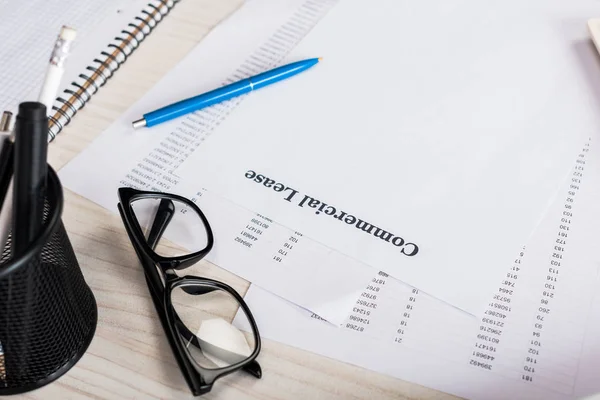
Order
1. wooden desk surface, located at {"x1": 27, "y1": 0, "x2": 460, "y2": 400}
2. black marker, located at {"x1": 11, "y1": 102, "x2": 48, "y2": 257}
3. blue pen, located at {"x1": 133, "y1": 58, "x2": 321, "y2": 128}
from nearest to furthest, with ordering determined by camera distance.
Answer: black marker, located at {"x1": 11, "y1": 102, "x2": 48, "y2": 257} < wooden desk surface, located at {"x1": 27, "y1": 0, "x2": 460, "y2": 400} < blue pen, located at {"x1": 133, "y1": 58, "x2": 321, "y2": 128}

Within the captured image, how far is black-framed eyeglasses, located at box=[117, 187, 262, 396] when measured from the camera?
53 cm

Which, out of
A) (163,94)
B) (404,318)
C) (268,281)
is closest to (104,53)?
(163,94)

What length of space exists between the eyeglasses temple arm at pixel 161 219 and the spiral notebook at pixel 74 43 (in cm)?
17

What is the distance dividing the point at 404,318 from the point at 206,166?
252 mm

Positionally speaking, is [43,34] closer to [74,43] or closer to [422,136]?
[74,43]

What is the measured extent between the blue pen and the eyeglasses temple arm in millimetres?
123

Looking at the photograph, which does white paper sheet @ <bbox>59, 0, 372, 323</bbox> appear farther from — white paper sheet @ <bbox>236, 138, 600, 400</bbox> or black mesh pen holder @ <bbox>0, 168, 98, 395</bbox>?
black mesh pen holder @ <bbox>0, 168, 98, 395</bbox>

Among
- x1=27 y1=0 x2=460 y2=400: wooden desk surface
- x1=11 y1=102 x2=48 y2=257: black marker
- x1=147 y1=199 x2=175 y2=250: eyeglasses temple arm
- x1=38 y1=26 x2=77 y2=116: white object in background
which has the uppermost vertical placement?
x1=38 y1=26 x2=77 y2=116: white object in background

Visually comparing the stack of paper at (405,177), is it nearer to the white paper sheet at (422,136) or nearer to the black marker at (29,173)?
the white paper sheet at (422,136)

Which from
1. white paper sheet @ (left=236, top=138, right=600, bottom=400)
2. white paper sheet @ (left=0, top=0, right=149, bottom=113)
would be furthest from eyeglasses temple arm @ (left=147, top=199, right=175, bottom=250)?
white paper sheet @ (left=0, top=0, right=149, bottom=113)

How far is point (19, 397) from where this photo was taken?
→ 1.71 ft

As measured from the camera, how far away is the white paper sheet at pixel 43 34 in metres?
0.76

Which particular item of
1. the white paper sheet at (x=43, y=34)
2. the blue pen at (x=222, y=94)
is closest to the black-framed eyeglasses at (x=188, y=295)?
the blue pen at (x=222, y=94)

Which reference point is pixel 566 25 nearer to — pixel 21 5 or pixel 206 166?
pixel 206 166
